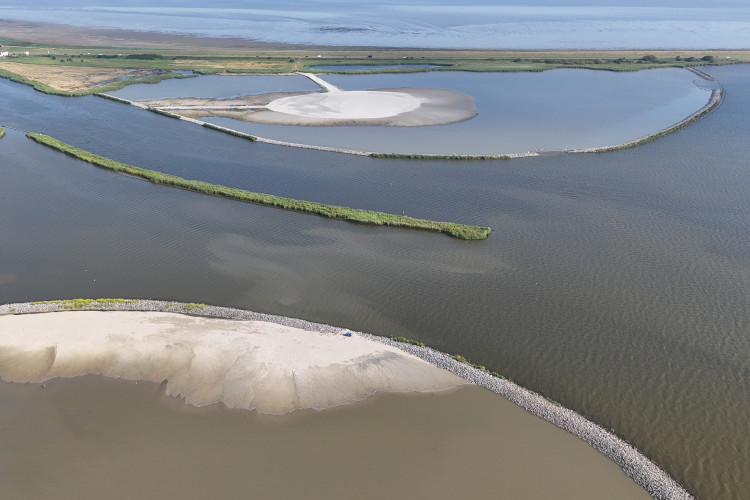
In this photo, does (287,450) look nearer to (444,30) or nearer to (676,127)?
(676,127)

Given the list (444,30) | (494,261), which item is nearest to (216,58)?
(494,261)

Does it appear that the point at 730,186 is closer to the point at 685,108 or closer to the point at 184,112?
the point at 685,108

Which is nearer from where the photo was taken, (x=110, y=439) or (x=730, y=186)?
(x=110, y=439)

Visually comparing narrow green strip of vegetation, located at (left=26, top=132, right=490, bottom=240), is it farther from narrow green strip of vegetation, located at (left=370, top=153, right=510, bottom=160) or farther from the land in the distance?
the land in the distance

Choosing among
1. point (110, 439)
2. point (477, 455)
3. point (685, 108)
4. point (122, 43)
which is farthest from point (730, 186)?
point (122, 43)

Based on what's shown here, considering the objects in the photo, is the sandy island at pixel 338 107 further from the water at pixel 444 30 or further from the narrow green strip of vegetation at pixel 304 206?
the water at pixel 444 30

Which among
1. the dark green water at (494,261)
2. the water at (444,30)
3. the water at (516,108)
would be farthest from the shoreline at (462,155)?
the water at (444,30)
